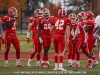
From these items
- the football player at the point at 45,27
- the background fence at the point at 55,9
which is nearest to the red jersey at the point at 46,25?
the football player at the point at 45,27

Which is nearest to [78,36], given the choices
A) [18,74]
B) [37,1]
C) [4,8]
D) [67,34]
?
[67,34]

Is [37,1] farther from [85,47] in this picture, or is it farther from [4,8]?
[85,47]

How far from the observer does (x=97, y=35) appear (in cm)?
1193

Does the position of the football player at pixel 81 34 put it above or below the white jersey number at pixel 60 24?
below

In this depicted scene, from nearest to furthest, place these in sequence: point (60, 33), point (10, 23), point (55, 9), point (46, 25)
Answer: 1. point (60, 33)
2. point (10, 23)
3. point (46, 25)
4. point (55, 9)

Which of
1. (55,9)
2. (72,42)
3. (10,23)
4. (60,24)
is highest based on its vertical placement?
(60,24)

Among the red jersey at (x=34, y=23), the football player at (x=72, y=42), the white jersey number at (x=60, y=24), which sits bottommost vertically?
the football player at (x=72, y=42)

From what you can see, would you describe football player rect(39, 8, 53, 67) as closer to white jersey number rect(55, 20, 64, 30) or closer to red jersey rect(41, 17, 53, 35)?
red jersey rect(41, 17, 53, 35)

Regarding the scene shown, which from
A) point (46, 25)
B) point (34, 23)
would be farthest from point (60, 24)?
point (34, 23)

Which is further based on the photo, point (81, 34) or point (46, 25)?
point (81, 34)

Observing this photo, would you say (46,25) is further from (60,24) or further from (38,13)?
(60,24)

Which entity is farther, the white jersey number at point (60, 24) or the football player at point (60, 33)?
the white jersey number at point (60, 24)

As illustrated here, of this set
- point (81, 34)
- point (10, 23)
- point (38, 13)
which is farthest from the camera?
point (38, 13)

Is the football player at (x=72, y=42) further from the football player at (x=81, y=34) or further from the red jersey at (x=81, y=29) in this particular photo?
the red jersey at (x=81, y=29)
